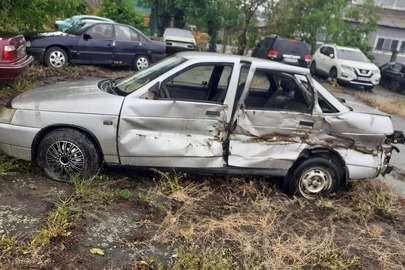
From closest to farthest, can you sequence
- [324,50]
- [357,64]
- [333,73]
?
[357,64]
[333,73]
[324,50]

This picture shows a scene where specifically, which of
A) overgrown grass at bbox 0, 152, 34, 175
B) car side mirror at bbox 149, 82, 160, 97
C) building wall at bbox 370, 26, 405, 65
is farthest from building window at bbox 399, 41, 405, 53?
overgrown grass at bbox 0, 152, 34, 175

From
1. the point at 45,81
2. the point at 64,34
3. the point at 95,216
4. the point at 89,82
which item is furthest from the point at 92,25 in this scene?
the point at 95,216

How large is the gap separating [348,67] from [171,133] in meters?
12.9

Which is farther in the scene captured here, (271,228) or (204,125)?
(204,125)

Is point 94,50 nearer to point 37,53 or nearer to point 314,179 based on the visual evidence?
point 37,53

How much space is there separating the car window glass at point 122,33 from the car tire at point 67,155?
7.85 metres

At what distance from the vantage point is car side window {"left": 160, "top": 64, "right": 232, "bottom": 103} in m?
4.50

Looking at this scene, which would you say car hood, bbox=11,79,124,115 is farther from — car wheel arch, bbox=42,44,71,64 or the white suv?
the white suv

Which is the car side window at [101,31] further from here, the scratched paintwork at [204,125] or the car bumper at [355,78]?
the car bumper at [355,78]

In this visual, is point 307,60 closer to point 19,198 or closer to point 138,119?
point 138,119

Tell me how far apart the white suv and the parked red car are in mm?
12348

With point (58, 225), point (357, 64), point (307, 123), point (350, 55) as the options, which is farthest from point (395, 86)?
point (58, 225)

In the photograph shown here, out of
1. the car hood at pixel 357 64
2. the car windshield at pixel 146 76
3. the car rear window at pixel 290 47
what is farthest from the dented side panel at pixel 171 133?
the car hood at pixel 357 64

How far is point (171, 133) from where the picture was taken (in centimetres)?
433
